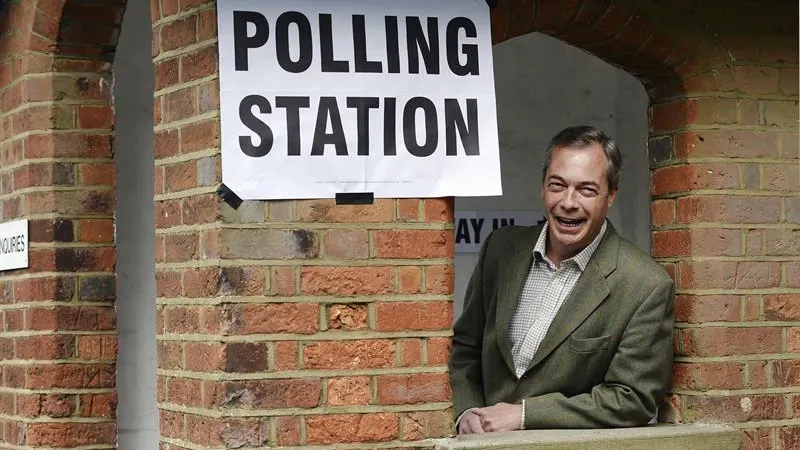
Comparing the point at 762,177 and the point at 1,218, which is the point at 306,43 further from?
the point at 1,218

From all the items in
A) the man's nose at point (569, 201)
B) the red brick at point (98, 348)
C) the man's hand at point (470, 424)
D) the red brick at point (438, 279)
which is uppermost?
the man's nose at point (569, 201)

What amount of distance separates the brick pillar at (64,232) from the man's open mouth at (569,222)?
186 cm

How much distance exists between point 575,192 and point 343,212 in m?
0.81

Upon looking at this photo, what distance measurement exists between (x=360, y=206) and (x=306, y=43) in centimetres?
Result: 51

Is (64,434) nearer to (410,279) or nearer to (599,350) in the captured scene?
(410,279)

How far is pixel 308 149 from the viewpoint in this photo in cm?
432

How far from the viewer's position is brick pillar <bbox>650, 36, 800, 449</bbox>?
4.85 m

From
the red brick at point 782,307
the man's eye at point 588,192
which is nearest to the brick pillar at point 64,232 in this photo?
the man's eye at point 588,192

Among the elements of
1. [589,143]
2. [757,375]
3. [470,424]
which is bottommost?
[470,424]

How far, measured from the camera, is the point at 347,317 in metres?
4.33

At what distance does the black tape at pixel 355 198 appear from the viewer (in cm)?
434

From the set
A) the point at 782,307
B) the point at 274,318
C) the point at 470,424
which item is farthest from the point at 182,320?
the point at 782,307

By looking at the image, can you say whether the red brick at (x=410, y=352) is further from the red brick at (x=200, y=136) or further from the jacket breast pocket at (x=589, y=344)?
the red brick at (x=200, y=136)

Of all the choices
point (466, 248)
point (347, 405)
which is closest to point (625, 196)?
point (466, 248)
